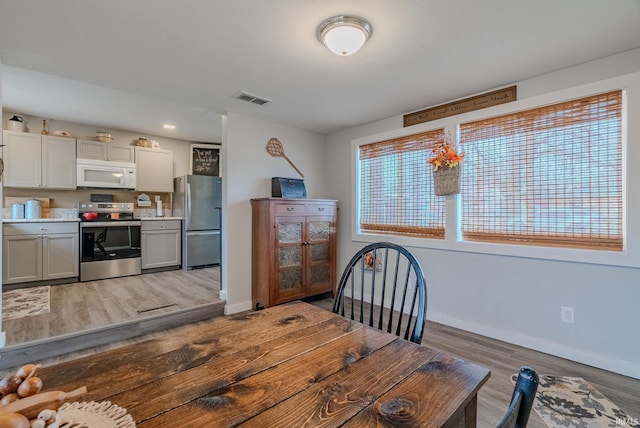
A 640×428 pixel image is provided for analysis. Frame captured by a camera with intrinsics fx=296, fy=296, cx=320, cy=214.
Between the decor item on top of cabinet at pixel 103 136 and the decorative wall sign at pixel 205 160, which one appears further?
the decorative wall sign at pixel 205 160

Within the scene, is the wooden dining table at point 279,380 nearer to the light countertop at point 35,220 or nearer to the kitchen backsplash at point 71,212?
the light countertop at point 35,220

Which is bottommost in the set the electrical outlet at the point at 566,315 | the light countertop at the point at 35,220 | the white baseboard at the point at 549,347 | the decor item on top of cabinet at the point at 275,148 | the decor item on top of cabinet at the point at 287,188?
the white baseboard at the point at 549,347

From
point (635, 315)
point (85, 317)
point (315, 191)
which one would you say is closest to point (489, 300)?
point (635, 315)

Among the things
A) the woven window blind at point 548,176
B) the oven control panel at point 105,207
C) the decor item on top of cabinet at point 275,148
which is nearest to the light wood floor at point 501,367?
the woven window blind at point 548,176

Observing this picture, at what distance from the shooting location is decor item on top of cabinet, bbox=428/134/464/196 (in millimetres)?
2943

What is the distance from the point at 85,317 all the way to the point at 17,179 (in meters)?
2.57

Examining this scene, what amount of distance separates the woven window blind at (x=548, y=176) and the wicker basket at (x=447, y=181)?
11cm

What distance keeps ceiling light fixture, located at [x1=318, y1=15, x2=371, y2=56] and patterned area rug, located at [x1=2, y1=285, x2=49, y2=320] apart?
3.80m

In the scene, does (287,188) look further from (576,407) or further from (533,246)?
(576,407)

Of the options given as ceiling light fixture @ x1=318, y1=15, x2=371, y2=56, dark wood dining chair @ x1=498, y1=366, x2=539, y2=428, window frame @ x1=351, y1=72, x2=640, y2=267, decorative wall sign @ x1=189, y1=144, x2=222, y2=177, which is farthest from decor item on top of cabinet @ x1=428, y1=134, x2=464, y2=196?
decorative wall sign @ x1=189, y1=144, x2=222, y2=177

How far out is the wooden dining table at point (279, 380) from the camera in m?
0.70

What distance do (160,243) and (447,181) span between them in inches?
180

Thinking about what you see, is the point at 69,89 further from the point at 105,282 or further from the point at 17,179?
the point at 105,282

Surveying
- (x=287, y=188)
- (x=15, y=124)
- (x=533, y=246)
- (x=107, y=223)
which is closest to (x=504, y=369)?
(x=533, y=246)
